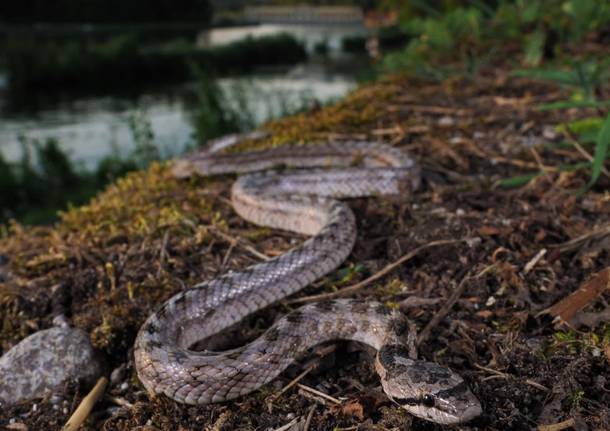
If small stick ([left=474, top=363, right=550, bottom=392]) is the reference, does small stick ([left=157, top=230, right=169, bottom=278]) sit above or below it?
above

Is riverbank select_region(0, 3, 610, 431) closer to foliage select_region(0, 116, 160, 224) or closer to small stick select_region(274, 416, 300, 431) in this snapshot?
small stick select_region(274, 416, 300, 431)

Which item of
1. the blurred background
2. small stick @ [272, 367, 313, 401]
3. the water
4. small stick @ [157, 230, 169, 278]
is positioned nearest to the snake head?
small stick @ [272, 367, 313, 401]

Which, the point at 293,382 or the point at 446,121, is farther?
the point at 446,121

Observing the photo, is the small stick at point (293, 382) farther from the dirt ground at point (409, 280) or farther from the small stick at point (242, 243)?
the small stick at point (242, 243)

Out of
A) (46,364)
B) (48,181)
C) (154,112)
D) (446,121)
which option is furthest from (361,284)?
(154,112)

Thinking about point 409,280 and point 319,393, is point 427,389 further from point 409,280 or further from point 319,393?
point 409,280

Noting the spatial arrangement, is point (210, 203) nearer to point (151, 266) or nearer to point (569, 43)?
point (151, 266)

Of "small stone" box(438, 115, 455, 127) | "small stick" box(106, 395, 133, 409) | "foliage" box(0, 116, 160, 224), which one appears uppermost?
"small stone" box(438, 115, 455, 127)
